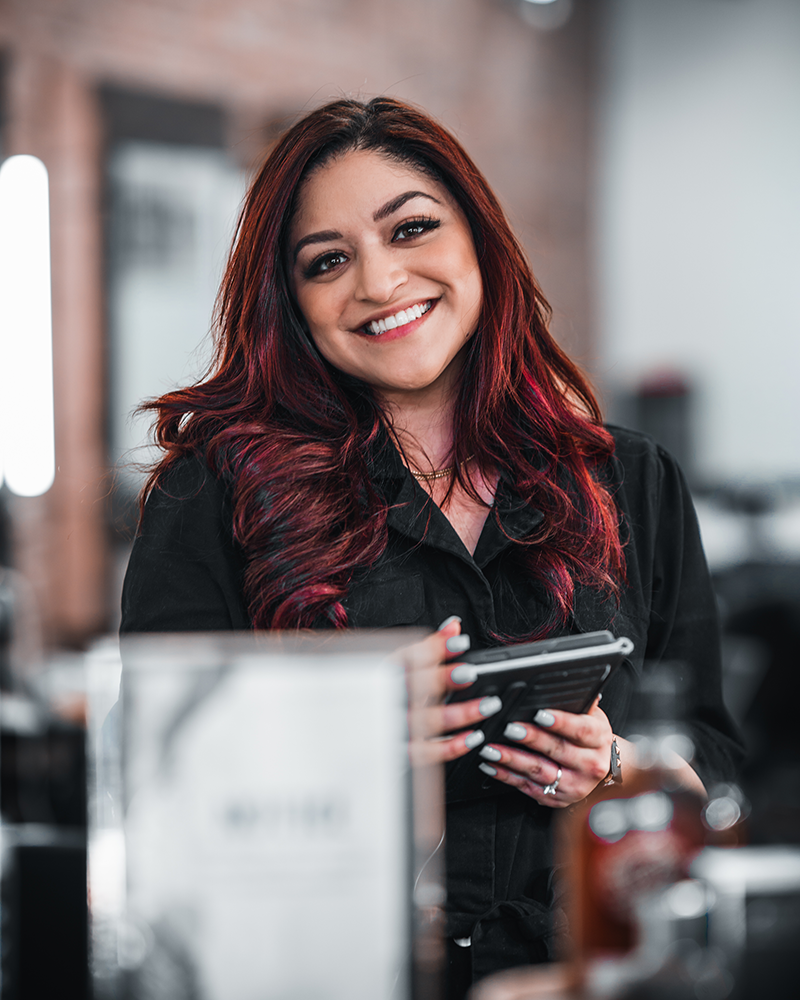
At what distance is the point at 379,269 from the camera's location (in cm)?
113

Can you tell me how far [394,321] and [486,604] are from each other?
335 mm

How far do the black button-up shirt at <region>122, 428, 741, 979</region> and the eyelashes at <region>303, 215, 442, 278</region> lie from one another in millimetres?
218

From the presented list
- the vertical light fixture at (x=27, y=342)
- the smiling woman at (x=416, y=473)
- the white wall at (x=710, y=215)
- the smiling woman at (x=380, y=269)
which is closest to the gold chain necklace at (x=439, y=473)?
the smiling woman at (x=416, y=473)

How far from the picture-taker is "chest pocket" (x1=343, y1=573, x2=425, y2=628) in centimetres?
110

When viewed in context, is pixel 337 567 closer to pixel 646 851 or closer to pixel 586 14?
pixel 646 851

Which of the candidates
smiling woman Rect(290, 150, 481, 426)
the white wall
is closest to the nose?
smiling woman Rect(290, 150, 481, 426)

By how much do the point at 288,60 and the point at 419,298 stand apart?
364 cm

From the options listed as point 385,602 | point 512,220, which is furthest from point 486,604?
point 512,220

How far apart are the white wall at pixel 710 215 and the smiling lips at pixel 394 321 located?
150 inches

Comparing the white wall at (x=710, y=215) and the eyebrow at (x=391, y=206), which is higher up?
the white wall at (x=710, y=215)

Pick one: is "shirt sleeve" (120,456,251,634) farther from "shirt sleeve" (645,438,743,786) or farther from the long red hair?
"shirt sleeve" (645,438,743,786)

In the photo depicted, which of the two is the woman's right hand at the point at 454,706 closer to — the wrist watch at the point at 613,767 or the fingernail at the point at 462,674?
the fingernail at the point at 462,674

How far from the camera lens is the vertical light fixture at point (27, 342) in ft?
12.2

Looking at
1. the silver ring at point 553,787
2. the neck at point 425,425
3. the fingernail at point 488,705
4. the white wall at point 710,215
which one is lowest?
the silver ring at point 553,787
